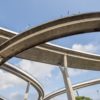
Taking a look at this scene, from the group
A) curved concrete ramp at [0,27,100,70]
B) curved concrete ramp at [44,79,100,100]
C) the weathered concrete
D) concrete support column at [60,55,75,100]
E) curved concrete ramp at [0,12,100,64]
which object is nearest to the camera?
curved concrete ramp at [0,12,100,64]

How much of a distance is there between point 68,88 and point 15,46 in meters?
17.6

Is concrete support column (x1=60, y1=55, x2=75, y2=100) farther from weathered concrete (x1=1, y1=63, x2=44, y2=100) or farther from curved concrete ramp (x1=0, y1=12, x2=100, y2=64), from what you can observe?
curved concrete ramp (x1=0, y1=12, x2=100, y2=64)

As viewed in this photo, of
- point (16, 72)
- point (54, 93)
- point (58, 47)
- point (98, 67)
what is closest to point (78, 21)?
point (58, 47)

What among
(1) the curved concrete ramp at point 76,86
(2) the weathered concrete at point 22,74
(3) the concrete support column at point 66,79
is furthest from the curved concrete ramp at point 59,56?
(1) the curved concrete ramp at point 76,86

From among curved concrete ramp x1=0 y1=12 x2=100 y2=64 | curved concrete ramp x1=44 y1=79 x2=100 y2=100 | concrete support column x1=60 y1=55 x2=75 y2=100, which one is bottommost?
curved concrete ramp x1=0 y1=12 x2=100 y2=64

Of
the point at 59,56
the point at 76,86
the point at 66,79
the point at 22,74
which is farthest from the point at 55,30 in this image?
the point at 76,86

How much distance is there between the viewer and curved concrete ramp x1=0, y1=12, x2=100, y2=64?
1041 inches

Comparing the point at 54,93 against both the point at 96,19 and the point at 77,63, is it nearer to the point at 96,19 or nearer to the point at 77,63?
the point at 77,63

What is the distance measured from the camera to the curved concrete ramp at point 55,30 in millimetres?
26453

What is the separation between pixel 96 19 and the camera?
26.2 m

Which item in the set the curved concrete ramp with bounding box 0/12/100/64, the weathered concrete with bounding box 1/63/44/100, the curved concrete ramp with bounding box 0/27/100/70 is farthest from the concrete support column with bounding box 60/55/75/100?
the curved concrete ramp with bounding box 0/12/100/64

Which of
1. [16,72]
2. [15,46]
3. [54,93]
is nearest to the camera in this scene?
[15,46]

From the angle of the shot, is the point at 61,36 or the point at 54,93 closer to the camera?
the point at 61,36

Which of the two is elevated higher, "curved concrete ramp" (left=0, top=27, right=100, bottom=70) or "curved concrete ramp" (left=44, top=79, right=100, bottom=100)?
"curved concrete ramp" (left=44, top=79, right=100, bottom=100)
